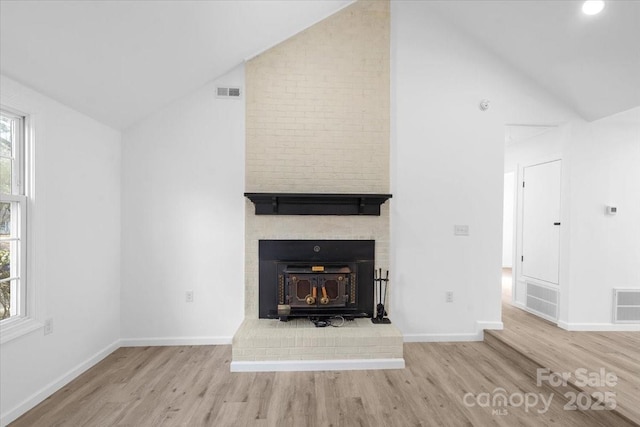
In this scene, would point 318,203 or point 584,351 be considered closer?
point 584,351

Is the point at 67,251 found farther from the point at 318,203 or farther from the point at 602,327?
the point at 602,327

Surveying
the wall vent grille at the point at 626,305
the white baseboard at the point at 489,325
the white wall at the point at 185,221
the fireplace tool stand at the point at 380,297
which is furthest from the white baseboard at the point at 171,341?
the wall vent grille at the point at 626,305

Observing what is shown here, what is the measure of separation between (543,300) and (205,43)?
488 centimetres

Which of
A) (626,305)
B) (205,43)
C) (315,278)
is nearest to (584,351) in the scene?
(626,305)

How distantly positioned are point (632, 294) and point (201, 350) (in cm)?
492

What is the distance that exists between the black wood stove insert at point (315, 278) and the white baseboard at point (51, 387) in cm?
159

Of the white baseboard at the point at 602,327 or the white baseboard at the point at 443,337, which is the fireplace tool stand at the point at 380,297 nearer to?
the white baseboard at the point at 443,337

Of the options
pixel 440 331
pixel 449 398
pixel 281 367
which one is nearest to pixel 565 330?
pixel 440 331

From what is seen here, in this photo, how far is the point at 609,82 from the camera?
299 cm

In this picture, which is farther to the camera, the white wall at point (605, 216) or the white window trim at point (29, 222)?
the white wall at point (605, 216)

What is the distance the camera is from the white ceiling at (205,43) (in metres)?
1.95

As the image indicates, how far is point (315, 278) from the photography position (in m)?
3.22

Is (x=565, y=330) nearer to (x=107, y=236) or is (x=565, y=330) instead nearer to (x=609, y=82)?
(x=609, y=82)

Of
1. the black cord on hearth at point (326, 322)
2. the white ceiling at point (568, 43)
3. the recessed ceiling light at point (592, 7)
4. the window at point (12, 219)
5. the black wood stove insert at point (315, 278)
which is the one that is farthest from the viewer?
the black wood stove insert at point (315, 278)
